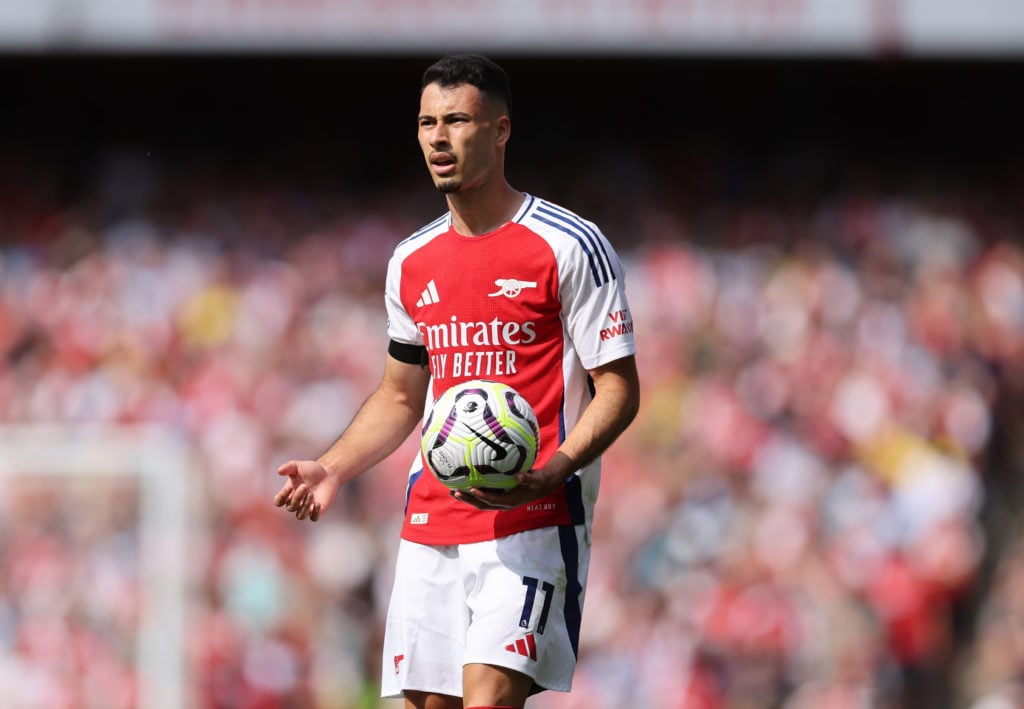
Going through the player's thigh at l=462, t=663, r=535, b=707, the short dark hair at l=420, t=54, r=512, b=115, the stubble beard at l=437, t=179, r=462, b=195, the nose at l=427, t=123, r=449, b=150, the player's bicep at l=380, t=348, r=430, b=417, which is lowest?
the player's thigh at l=462, t=663, r=535, b=707

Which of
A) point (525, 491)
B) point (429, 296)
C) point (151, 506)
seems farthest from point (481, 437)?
point (151, 506)

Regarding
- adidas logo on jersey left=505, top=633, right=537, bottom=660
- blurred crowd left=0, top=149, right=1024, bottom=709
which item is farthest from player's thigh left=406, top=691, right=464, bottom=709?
blurred crowd left=0, top=149, right=1024, bottom=709

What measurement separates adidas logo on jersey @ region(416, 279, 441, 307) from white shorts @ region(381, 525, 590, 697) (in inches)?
29.6

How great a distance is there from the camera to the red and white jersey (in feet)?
15.1

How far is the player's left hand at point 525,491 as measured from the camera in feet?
13.9

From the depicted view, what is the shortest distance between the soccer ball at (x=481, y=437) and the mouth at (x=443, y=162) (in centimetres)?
66

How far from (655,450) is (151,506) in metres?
4.13

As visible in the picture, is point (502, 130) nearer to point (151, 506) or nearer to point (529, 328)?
point (529, 328)

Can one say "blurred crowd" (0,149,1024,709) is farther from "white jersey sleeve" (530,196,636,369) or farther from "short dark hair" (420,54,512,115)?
"short dark hair" (420,54,512,115)

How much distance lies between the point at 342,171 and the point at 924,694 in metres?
7.29

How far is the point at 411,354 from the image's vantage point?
5.00m

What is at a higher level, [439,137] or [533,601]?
[439,137]

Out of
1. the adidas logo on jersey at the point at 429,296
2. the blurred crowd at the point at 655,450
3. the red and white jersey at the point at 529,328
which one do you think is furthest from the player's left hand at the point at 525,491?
the blurred crowd at the point at 655,450

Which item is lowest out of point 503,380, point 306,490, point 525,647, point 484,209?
point 525,647
